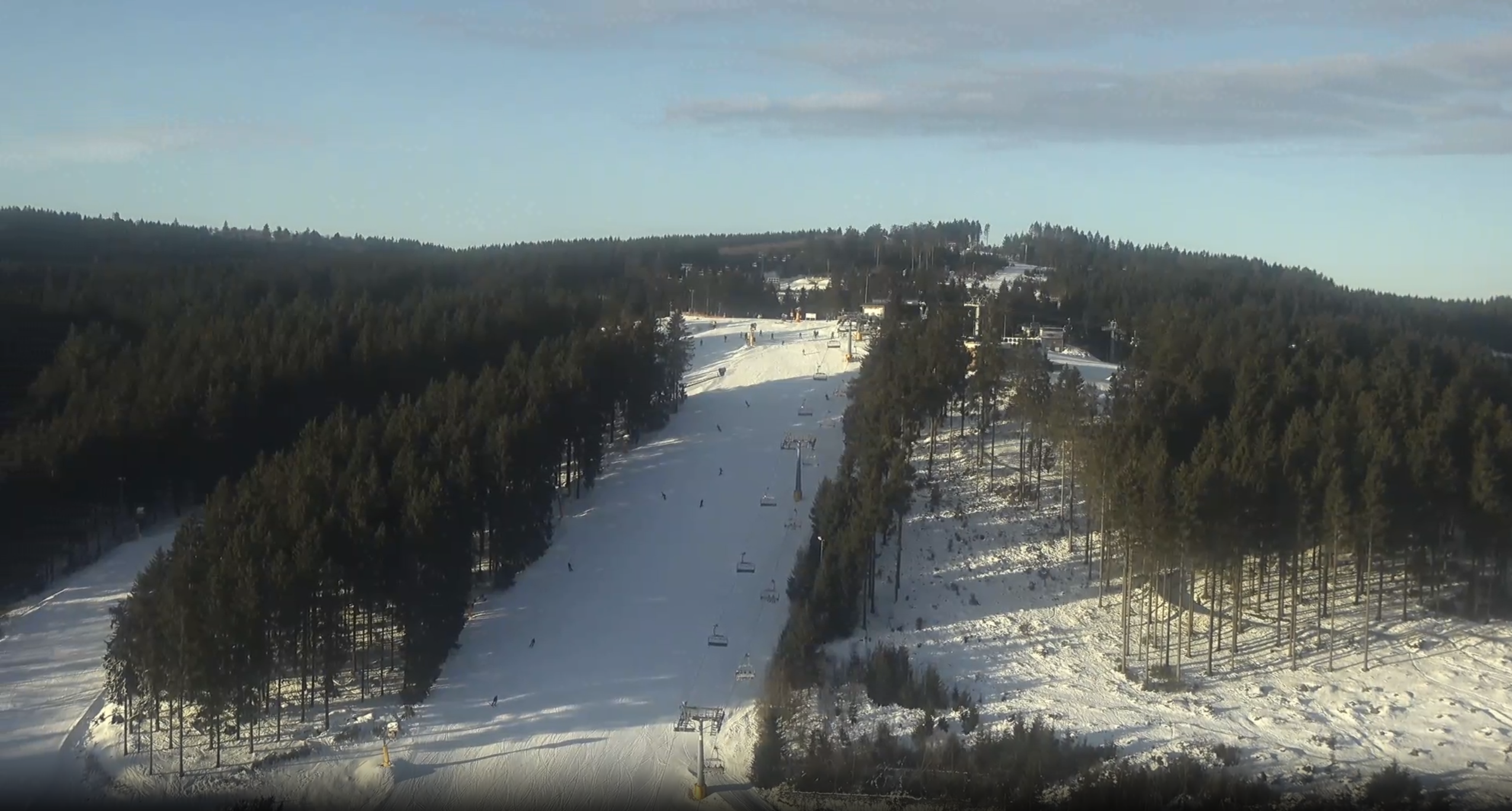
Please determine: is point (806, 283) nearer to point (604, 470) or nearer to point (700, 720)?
point (604, 470)

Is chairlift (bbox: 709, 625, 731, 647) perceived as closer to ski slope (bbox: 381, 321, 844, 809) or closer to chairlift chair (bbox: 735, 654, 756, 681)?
ski slope (bbox: 381, 321, 844, 809)

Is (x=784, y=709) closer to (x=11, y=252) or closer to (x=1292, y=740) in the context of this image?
(x=1292, y=740)

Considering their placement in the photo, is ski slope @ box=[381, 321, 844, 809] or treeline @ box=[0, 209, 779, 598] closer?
ski slope @ box=[381, 321, 844, 809]

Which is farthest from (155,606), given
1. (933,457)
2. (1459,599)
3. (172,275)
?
(172,275)

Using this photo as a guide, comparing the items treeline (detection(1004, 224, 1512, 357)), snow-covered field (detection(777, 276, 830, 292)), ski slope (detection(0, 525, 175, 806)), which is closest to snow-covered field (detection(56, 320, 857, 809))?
ski slope (detection(0, 525, 175, 806))

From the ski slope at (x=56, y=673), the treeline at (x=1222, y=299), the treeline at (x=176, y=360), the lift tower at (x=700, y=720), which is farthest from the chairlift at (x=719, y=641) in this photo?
the treeline at (x=1222, y=299)

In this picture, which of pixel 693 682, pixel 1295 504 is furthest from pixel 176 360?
pixel 1295 504
